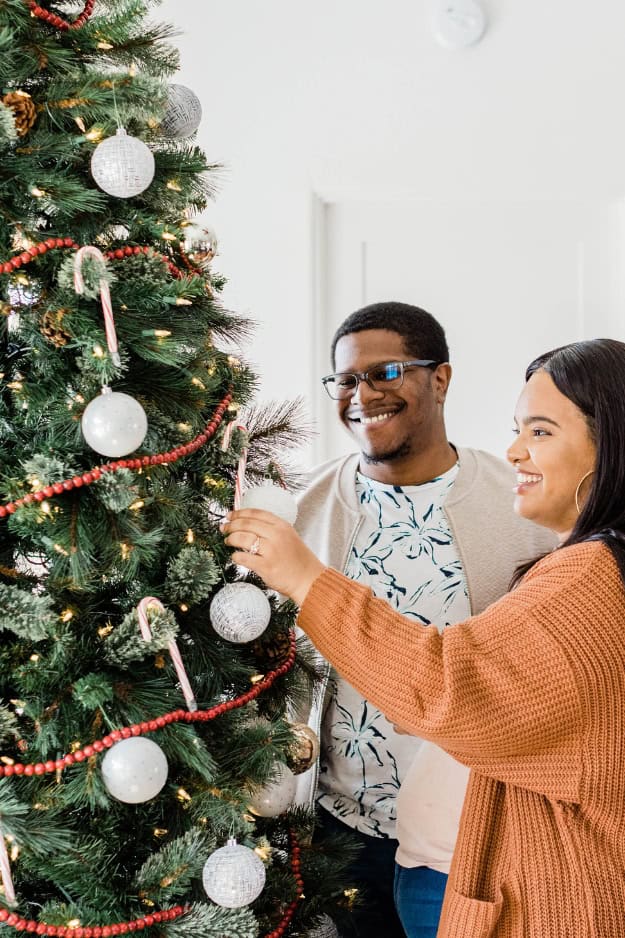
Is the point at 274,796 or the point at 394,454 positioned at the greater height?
the point at 394,454

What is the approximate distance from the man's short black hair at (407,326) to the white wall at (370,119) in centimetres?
74

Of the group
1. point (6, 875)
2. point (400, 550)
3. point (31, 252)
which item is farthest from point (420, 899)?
point (31, 252)

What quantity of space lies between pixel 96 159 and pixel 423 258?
1.89m

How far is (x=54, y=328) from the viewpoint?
0.91 m

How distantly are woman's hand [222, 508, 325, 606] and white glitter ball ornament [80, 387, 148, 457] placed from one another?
23 centimetres

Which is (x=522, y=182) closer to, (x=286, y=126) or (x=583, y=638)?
(x=286, y=126)

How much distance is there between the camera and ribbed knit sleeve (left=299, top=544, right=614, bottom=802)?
1022 millimetres

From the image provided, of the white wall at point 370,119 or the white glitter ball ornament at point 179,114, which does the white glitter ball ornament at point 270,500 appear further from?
the white wall at point 370,119

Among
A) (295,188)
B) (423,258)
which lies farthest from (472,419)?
(295,188)

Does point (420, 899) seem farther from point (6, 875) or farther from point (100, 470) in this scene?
point (100, 470)

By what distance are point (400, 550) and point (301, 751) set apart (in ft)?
2.05

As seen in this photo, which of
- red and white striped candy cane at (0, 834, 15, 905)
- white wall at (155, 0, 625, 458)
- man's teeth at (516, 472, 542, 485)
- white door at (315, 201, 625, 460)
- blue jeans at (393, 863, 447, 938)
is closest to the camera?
red and white striped candy cane at (0, 834, 15, 905)

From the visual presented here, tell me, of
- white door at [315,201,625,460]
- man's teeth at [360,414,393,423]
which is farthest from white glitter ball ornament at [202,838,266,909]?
white door at [315,201,625,460]

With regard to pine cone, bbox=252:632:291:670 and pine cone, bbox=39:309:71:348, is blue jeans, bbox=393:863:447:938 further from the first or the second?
pine cone, bbox=39:309:71:348
